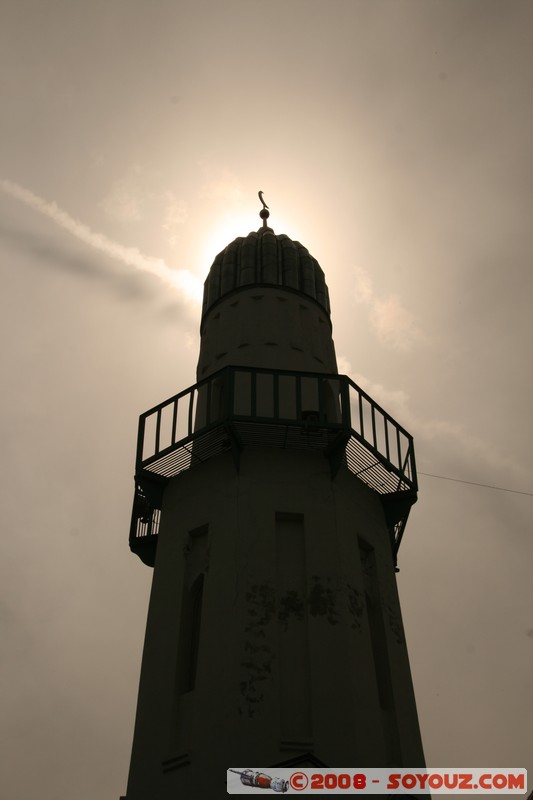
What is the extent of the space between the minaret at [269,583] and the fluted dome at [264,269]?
2698 mm

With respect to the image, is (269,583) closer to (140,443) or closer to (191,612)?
(191,612)

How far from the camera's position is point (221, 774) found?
59.4 ft

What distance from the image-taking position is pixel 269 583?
21.1m

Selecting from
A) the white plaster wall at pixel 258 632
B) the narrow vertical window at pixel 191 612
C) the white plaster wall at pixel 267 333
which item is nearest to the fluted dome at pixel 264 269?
the white plaster wall at pixel 267 333

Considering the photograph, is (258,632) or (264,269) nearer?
(258,632)

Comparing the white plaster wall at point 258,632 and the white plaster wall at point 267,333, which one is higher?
the white plaster wall at point 267,333

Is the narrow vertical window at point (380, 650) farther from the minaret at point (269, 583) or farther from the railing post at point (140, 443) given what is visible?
the railing post at point (140, 443)

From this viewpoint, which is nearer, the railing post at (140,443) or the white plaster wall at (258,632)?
the white plaster wall at (258,632)

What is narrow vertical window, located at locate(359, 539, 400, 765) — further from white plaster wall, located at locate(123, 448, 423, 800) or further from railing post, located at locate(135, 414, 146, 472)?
railing post, located at locate(135, 414, 146, 472)

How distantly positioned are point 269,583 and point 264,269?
13.7 m

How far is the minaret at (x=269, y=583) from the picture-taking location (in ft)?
62.3

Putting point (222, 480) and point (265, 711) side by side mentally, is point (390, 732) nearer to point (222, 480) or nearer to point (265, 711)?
point (265, 711)

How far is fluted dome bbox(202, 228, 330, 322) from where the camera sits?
30.7m

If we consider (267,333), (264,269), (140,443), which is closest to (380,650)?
(140,443)
